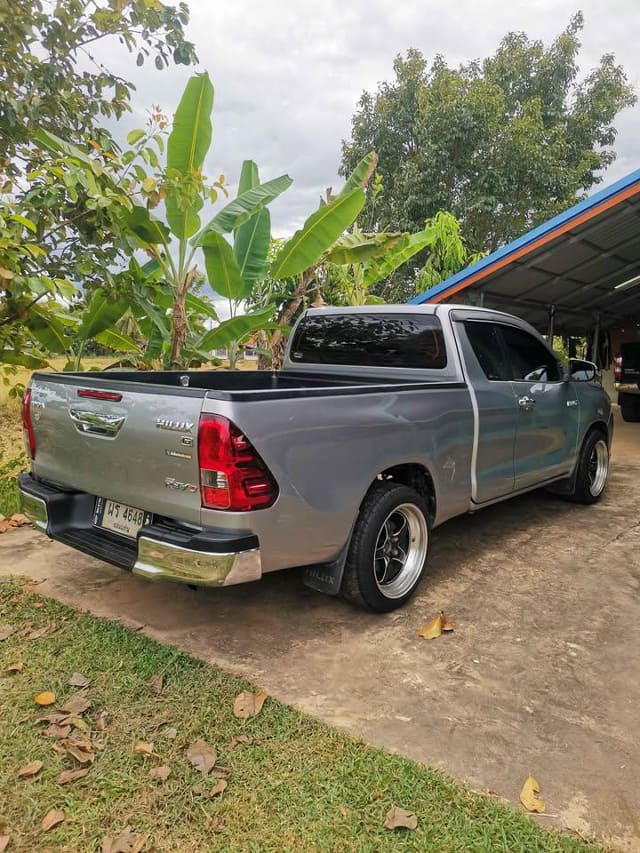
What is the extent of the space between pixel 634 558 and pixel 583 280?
762 centimetres

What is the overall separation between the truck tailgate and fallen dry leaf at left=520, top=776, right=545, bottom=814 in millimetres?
1682

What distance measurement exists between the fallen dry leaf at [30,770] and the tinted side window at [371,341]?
10.4ft

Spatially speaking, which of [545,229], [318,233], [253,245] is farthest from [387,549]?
[545,229]

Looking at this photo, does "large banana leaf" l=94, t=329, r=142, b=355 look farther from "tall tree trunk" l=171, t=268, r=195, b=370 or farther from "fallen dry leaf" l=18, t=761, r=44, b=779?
"fallen dry leaf" l=18, t=761, r=44, b=779

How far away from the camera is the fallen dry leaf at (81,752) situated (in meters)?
2.33

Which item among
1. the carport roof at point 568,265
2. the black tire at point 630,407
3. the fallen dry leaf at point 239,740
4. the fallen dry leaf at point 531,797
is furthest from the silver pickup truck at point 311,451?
the black tire at point 630,407

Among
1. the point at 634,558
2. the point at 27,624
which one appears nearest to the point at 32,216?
the point at 27,624

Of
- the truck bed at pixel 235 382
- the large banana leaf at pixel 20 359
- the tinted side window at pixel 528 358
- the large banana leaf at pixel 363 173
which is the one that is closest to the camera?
the truck bed at pixel 235 382

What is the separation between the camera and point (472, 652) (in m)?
3.19

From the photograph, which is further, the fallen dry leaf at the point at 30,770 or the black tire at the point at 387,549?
the black tire at the point at 387,549

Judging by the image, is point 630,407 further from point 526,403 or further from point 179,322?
point 179,322

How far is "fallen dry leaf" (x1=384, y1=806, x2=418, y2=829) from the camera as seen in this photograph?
2023 mm

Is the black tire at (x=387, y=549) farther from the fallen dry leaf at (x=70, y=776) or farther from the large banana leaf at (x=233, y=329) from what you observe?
the large banana leaf at (x=233, y=329)

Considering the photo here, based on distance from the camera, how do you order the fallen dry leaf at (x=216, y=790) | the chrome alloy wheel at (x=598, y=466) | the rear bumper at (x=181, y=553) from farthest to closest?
the chrome alloy wheel at (x=598, y=466), the rear bumper at (x=181, y=553), the fallen dry leaf at (x=216, y=790)
